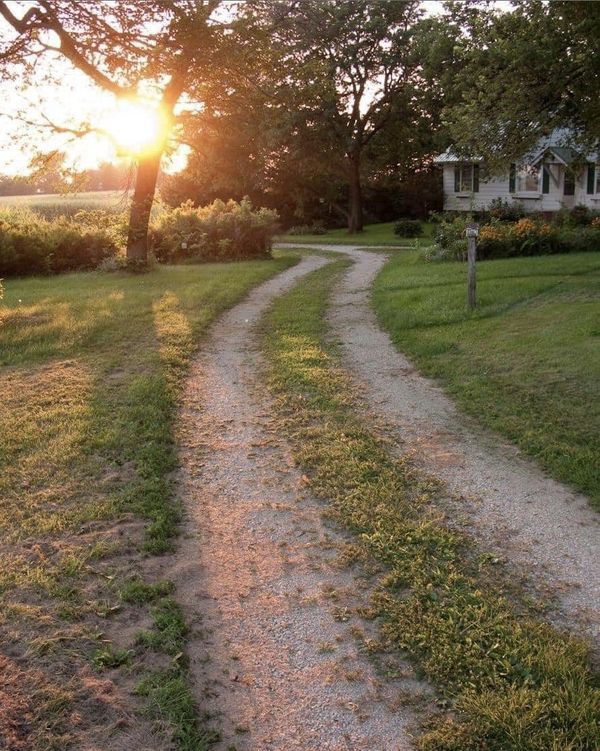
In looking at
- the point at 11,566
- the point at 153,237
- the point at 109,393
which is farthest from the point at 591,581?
the point at 153,237

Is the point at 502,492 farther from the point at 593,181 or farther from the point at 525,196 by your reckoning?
the point at 525,196

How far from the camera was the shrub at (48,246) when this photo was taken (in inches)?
720

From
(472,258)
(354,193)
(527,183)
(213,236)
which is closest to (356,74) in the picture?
(354,193)

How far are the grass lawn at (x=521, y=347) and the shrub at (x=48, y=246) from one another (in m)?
9.28

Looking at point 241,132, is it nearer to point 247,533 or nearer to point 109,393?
point 109,393

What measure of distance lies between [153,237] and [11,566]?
1856 centimetres

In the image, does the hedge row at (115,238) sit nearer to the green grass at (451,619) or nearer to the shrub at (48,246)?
the shrub at (48,246)

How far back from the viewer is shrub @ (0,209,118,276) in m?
18.3

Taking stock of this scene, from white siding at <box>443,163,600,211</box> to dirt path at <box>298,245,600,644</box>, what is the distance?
2317 centimetres

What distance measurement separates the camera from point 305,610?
3303mm

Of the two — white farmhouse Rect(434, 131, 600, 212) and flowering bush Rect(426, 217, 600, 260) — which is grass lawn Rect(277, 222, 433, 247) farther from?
flowering bush Rect(426, 217, 600, 260)

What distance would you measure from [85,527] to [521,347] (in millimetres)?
6003

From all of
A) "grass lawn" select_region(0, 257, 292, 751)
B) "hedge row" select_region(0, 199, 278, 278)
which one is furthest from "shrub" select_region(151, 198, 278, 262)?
"grass lawn" select_region(0, 257, 292, 751)

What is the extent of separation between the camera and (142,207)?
1850 cm
